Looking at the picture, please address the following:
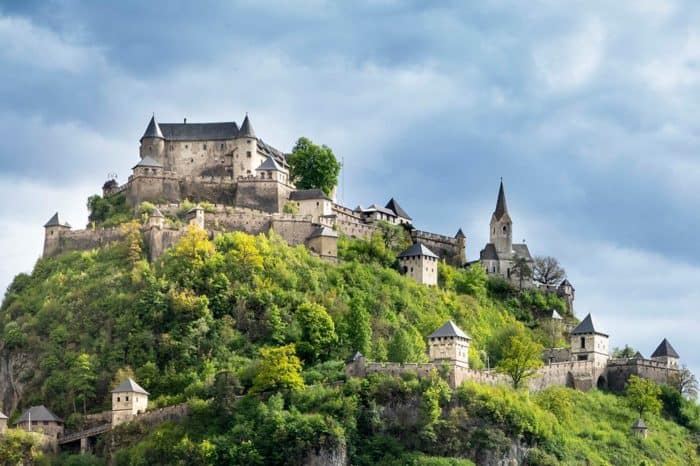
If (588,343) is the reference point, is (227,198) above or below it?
above

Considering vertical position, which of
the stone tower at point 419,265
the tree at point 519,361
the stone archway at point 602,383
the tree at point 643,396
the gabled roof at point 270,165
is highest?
the gabled roof at point 270,165

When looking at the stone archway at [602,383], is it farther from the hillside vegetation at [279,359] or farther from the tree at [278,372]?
the tree at [278,372]

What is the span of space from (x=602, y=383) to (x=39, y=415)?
123ft

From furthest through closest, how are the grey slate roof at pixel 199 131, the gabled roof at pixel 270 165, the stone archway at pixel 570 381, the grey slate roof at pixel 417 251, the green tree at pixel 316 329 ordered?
the grey slate roof at pixel 199 131
the grey slate roof at pixel 417 251
the gabled roof at pixel 270 165
the stone archway at pixel 570 381
the green tree at pixel 316 329

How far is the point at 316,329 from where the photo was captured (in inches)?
4139

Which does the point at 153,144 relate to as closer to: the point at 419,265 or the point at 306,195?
the point at 306,195

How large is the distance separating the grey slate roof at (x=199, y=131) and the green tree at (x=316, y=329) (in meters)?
21.3

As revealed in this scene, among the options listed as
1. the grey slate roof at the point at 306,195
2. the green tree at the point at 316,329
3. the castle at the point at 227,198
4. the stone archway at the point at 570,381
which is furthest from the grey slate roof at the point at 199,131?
the stone archway at the point at 570,381

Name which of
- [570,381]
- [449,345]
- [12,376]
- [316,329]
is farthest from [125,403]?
[570,381]

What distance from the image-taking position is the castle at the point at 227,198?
11519cm

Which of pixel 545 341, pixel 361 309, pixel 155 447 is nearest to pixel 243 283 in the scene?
pixel 361 309

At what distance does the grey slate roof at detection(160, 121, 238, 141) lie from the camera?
123312 mm

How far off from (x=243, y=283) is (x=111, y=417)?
13.5 meters

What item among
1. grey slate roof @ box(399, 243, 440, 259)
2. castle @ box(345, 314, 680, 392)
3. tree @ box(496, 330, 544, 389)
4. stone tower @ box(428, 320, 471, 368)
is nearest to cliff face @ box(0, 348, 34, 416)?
castle @ box(345, 314, 680, 392)
